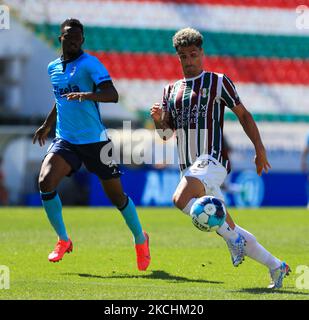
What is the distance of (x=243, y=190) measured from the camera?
2134 centimetres

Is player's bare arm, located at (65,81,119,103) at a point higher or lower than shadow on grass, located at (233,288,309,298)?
higher

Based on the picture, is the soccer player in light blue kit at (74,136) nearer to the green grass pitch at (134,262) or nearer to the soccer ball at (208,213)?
the green grass pitch at (134,262)

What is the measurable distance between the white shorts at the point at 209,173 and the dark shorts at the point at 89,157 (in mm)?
1121

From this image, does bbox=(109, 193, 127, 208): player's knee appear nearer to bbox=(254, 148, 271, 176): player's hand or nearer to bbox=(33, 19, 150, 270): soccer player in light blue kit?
bbox=(33, 19, 150, 270): soccer player in light blue kit

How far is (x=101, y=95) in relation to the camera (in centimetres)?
786

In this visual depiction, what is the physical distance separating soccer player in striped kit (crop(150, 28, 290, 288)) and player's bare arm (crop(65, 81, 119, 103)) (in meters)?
0.61

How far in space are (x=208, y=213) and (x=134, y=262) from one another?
2.34 metres

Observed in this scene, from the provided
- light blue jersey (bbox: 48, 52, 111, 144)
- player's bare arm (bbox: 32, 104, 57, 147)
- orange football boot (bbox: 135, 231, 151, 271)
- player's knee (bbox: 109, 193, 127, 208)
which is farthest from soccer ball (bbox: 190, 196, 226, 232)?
player's bare arm (bbox: 32, 104, 57, 147)

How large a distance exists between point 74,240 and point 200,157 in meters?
4.20

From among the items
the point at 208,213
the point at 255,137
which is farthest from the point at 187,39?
the point at 208,213

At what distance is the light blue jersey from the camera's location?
8.14 meters

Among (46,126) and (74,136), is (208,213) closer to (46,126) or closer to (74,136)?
(74,136)
